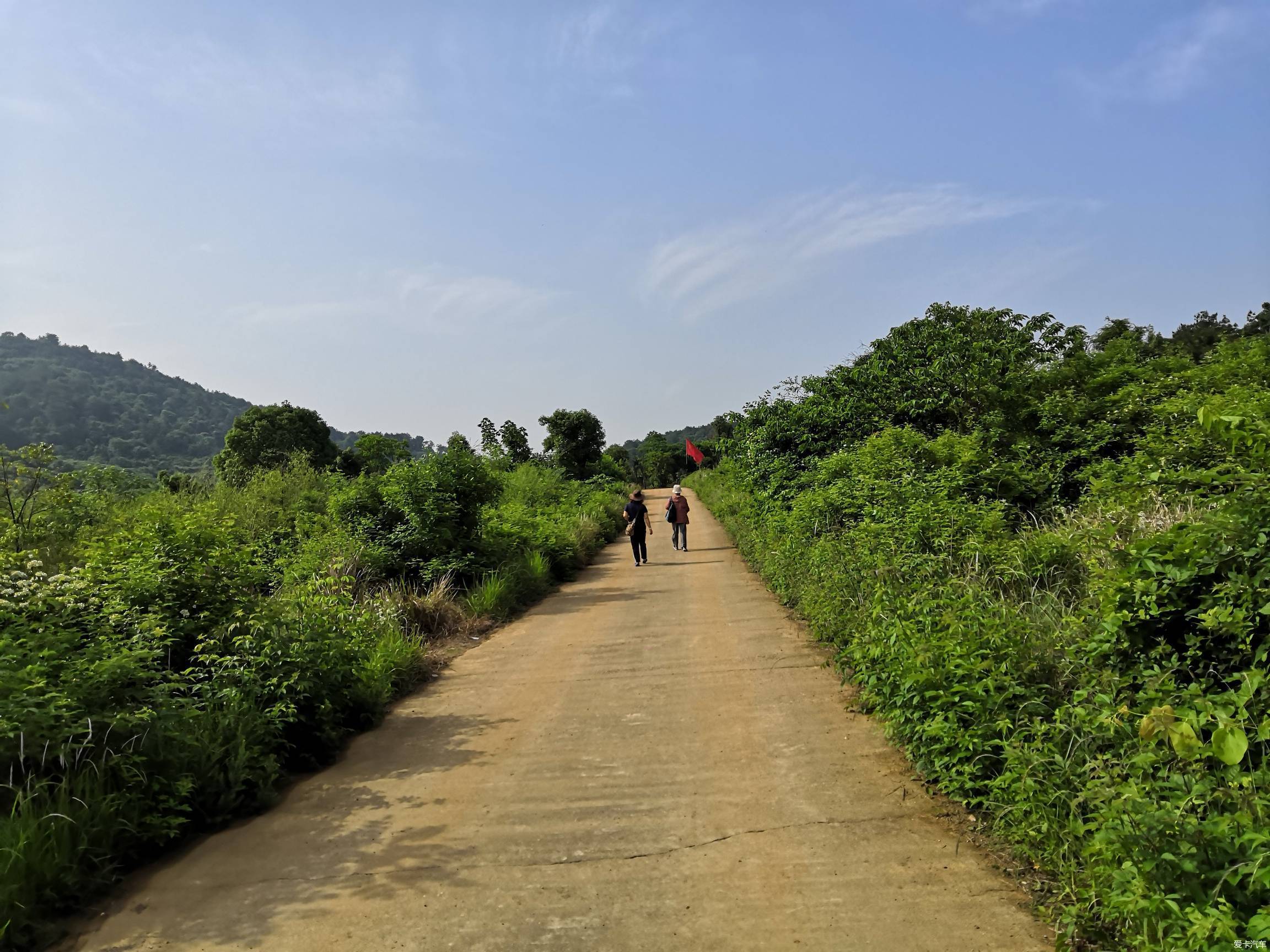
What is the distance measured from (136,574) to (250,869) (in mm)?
2680

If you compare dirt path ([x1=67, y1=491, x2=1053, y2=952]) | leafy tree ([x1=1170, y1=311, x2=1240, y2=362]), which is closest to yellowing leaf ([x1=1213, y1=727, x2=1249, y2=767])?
dirt path ([x1=67, y1=491, x2=1053, y2=952])

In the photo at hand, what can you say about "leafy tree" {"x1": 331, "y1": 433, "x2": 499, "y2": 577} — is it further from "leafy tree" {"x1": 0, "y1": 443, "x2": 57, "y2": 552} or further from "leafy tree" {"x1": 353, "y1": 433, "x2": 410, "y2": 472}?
"leafy tree" {"x1": 0, "y1": 443, "x2": 57, "y2": 552}

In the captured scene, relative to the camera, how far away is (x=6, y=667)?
12.9 feet

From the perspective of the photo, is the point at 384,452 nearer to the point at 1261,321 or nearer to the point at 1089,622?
the point at 1089,622

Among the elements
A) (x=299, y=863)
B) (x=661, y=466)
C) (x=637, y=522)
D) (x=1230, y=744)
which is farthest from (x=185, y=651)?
(x=661, y=466)

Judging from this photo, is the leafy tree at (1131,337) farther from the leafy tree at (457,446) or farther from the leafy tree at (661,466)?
the leafy tree at (661,466)

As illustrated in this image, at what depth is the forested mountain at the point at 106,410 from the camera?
71.6 m

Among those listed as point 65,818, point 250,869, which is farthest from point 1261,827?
point 65,818

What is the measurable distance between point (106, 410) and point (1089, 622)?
112m

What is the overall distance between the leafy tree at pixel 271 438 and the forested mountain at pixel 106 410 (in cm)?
650

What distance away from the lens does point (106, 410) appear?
93875 mm

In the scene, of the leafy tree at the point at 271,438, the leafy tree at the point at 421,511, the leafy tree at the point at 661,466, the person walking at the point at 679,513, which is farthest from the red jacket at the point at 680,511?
the leafy tree at the point at 661,466

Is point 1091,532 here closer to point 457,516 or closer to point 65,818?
point 65,818

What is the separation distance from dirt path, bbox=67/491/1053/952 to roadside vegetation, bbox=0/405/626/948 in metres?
0.31
